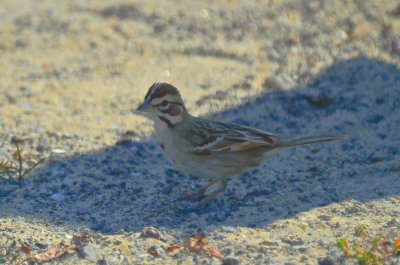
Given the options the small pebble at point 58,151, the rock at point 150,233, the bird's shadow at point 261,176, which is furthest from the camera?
the small pebble at point 58,151

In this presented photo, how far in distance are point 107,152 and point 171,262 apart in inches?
106

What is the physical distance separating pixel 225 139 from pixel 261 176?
2.77ft

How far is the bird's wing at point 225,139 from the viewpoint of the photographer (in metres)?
7.36

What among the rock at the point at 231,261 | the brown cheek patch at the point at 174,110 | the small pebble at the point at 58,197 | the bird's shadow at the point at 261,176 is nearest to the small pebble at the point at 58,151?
the bird's shadow at the point at 261,176

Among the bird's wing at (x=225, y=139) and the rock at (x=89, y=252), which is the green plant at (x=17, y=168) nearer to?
the bird's wing at (x=225, y=139)

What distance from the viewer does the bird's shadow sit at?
23.8 feet

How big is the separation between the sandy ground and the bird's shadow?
0.7 inches

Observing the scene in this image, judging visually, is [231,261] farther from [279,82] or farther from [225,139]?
[279,82]

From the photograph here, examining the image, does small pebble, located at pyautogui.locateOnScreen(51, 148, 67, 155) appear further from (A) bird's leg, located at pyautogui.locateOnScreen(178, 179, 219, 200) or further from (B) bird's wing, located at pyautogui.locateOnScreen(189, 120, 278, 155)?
(B) bird's wing, located at pyautogui.locateOnScreen(189, 120, 278, 155)

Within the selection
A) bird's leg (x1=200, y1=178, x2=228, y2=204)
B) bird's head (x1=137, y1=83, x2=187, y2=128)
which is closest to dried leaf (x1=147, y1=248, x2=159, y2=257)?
bird's leg (x1=200, y1=178, x2=228, y2=204)

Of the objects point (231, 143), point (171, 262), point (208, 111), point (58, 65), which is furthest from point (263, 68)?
point (171, 262)

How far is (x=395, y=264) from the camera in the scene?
596 centimetres

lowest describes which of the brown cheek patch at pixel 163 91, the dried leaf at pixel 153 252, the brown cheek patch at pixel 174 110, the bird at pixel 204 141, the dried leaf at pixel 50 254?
the dried leaf at pixel 50 254

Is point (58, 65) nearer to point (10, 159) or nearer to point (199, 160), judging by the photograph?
point (10, 159)
